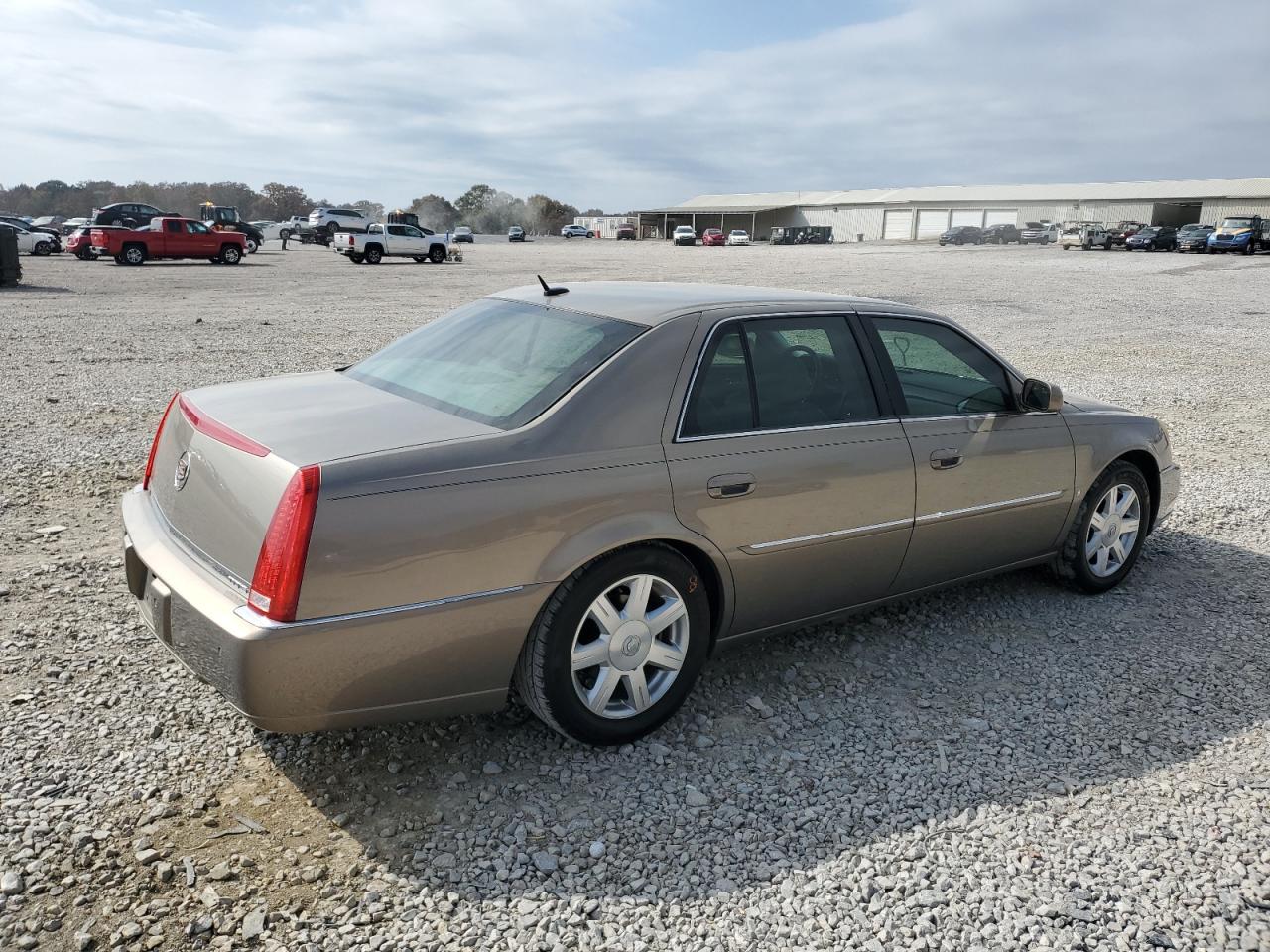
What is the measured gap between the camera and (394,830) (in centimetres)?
299

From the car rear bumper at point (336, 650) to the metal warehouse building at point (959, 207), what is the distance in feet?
260

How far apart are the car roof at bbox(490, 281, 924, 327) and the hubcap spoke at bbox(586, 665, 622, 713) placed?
4.10 ft

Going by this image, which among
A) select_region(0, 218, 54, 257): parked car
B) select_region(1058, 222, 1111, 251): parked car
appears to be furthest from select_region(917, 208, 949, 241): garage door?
select_region(0, 218, 54, 257): parked car

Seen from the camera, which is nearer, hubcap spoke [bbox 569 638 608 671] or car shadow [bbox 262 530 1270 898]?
car shadow [bbox 262 530 1270 898]

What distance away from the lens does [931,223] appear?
8369 cm

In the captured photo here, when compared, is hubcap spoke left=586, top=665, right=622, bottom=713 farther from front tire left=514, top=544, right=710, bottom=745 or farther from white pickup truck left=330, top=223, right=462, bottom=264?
white pickup truck left=330, top=223, right=462, bottom=264

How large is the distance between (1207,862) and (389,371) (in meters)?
3.29

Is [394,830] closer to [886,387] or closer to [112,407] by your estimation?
[886,387]

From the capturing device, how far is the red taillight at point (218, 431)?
3.04 metres

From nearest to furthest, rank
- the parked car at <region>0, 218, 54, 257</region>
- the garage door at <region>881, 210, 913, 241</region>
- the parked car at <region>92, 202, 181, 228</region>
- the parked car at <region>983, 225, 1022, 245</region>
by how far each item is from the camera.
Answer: the parked car at <region>92, 202, 181, 228</region>, the parked car at <region>0, 218, 54, 257</region>, the parked car at <region>983, 225, 1022, 245</region>, the garage door at <region>881, 210, 913, 241</region>

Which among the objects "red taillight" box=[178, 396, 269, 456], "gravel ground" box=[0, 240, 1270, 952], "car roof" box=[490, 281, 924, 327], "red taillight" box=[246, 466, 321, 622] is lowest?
"gravel ground" box=[0, 240, 1270, 952]

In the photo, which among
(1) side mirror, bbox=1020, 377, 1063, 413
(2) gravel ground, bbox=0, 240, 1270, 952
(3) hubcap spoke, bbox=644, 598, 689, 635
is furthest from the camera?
(1) side mirror, bbox=1020, 377, 1063, 413

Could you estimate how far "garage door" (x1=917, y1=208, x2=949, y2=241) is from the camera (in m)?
82.9

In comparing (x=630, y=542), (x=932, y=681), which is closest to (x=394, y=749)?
(x=630, y=542)
